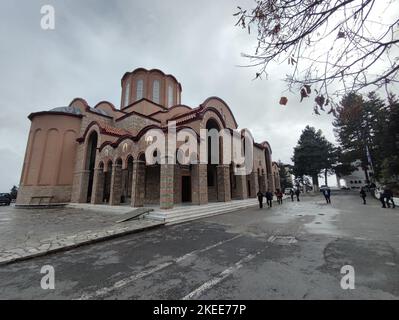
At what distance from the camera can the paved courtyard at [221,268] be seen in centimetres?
292

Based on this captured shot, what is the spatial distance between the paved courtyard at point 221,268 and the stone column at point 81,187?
12.5 meters

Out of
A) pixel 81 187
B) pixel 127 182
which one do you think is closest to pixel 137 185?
pixel 127 182

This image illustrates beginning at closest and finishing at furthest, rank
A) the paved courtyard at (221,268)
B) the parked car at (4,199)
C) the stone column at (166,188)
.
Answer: the paved courtyard at (221,268), the stone column at (166,188), the parked car at (4,199)

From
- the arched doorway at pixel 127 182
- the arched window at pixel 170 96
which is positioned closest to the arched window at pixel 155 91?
the arched window at pixel 170 96

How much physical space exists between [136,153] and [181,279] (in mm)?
9912

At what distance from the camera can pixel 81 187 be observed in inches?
646

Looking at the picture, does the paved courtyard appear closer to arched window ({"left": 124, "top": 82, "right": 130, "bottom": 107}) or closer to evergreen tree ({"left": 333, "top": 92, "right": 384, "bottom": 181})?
arched window ({"left": 124, "top": 82, "right": 130, "bottom": 107})

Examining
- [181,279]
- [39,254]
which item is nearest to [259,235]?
[181,279]

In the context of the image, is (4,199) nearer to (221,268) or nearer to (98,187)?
(98,187)

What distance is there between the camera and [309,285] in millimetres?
3008

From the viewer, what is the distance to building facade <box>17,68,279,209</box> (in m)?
12.8

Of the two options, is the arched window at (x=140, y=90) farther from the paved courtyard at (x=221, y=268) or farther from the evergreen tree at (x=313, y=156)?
the evergreen tree at (x=313, y=156)

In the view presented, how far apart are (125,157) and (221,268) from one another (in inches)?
436
